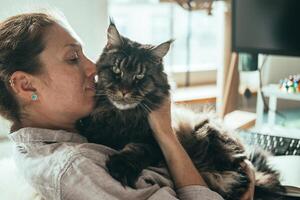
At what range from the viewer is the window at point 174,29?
2.45 metres

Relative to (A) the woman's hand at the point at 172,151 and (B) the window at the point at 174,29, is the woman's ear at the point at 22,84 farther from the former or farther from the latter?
(B) the window at the point at 174,29

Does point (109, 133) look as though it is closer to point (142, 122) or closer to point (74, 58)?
point (142, 122)

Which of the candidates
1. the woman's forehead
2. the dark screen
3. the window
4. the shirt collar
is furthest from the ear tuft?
the window

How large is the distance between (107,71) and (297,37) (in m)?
0.99

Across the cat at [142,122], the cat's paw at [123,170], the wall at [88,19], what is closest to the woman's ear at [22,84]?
the cat at [142,122]

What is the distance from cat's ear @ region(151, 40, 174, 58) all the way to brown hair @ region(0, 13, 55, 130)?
33 centimetres

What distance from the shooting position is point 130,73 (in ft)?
3.80

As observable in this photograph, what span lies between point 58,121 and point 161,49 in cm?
39

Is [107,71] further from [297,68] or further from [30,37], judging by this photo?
[297,68]

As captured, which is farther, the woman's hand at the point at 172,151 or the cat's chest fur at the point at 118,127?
the cat's chest fur at the point at 118,127

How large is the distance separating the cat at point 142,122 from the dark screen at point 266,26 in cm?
70

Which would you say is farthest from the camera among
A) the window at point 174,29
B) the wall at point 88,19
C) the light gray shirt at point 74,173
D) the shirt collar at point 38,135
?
the window at point 174,29

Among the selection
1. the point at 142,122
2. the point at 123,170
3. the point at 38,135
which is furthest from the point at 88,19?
the point at 123,170

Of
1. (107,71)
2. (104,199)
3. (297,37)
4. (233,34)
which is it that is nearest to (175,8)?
(233,34)
